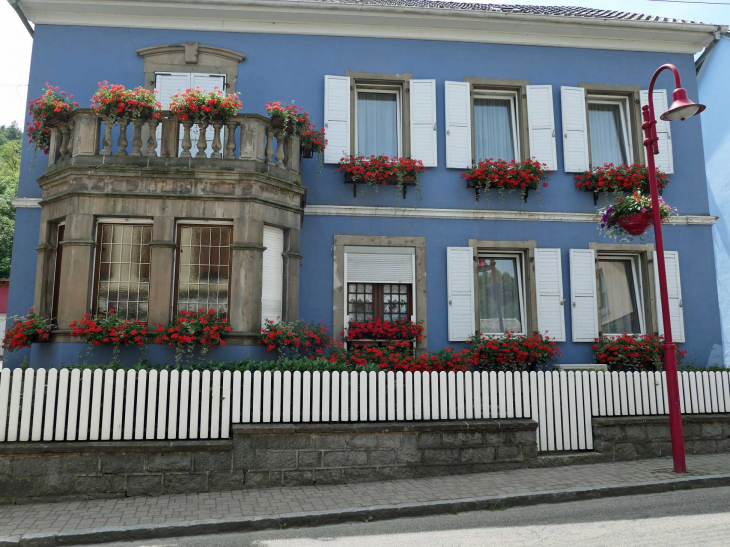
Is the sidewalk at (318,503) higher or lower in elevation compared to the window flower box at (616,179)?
lower

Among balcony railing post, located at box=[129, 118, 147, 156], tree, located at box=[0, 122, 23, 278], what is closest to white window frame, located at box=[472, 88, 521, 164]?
balcony railing post, located at box=[129, 118, 147, 156]

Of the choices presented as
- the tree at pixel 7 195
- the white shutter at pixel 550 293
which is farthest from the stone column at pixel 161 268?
the tree at pixel 7 195

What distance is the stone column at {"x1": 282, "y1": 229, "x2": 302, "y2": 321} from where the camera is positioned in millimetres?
9750

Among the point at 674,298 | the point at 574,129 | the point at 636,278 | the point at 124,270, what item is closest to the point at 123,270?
the point at 124,270

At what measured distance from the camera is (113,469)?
6688 millimetres

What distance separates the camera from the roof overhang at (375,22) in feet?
36.3

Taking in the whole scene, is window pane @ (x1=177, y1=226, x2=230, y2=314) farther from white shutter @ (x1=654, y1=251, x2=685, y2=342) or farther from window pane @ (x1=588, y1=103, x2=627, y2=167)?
white shutter @ (x1=654, y1=251, x2=685, y2=342)

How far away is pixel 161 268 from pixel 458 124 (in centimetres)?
626

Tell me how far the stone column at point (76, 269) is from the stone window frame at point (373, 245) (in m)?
4.05

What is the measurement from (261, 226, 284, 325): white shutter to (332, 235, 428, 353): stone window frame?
4.12ft

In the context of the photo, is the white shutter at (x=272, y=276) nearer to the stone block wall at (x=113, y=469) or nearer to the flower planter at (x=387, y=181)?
the flower planter at (x=387, y=181)

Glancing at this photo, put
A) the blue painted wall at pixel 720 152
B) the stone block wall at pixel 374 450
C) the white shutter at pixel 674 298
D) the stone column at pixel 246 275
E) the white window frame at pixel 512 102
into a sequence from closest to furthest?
the stone block wall at pixel 374 450
the stone column at pixel 246 275
the white shutter at pixel 674 298
the white window frame at pixel 512 102
the blue painted wall at pixel 720 152

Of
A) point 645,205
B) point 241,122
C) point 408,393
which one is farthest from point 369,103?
point 408,393

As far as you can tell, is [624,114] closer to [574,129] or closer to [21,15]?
[574,129]
